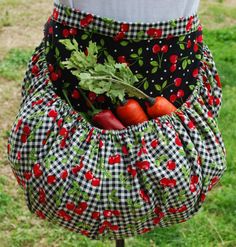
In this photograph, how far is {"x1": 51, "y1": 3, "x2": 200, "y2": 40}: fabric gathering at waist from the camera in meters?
1.54

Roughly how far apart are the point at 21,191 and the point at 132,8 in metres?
1.87

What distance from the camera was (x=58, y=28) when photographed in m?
1.61

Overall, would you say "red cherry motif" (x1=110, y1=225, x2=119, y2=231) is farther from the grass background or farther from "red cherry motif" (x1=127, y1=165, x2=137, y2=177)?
the grass background

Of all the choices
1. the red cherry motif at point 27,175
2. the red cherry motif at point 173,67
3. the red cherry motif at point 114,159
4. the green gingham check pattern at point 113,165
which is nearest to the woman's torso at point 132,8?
the red cherry motif at point 173,67

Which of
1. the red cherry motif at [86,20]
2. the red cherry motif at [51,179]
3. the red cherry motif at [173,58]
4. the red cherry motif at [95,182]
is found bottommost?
the red cherry motif at [51,179]

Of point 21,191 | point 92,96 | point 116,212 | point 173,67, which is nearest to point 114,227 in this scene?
point 116,212

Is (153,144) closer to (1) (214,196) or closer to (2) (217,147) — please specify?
(2) (217,147)

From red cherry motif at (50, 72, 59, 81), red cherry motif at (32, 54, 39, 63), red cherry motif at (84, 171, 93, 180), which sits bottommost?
red cherry motif at (84, 171, 93, 180)

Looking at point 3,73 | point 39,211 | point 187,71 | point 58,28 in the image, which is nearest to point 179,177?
point 187,71

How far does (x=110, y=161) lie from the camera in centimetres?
154

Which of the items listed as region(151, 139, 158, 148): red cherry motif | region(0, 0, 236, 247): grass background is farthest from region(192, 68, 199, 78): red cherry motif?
region(0, 0, 236, 247): grass background

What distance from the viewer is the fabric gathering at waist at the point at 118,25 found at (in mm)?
1536

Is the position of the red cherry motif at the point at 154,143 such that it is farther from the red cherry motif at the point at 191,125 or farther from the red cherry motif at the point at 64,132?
the red cherry motif at the point at 64,132

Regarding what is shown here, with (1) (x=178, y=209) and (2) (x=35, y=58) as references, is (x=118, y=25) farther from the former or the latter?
(1) (x=178, y=209)
